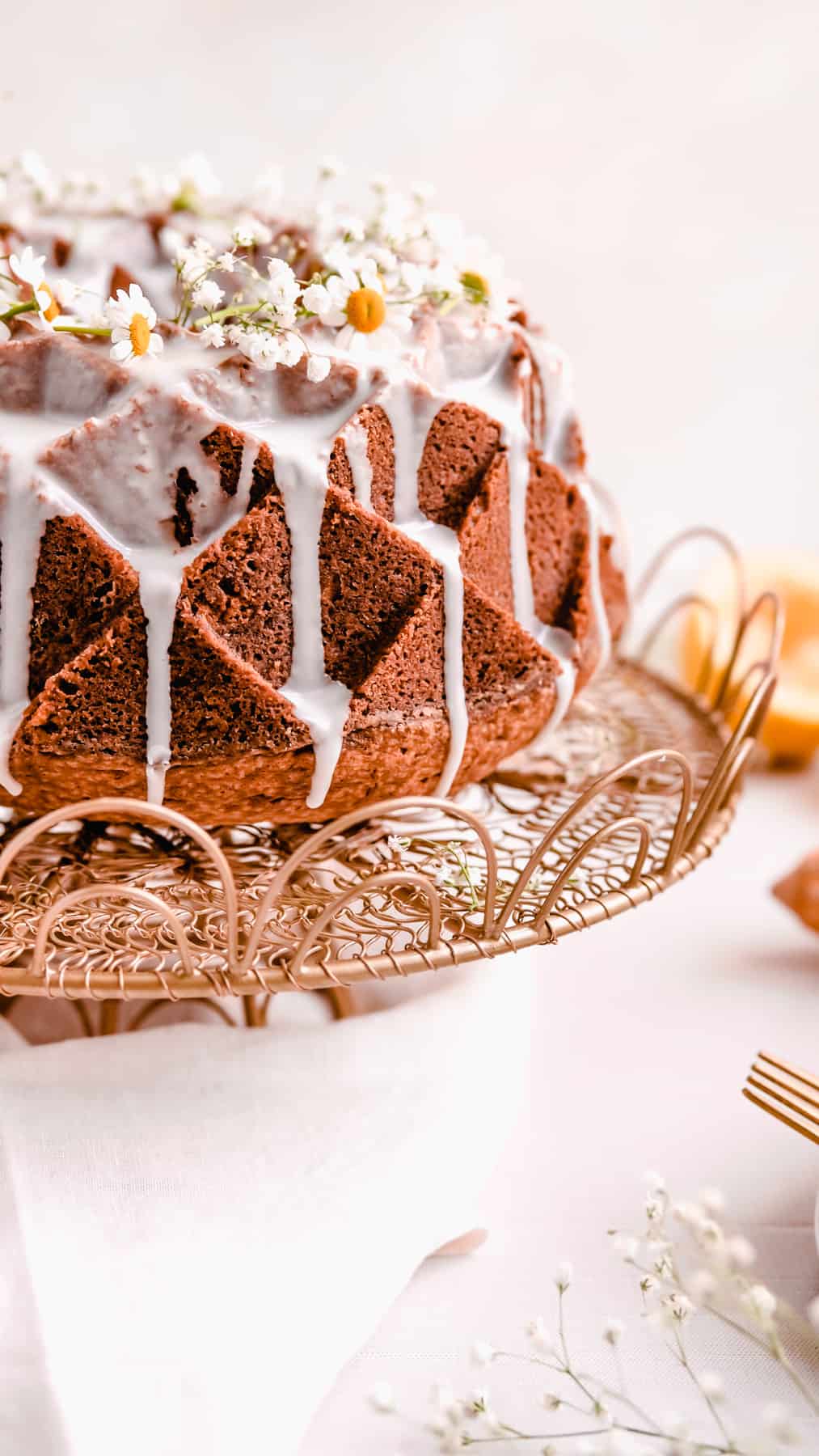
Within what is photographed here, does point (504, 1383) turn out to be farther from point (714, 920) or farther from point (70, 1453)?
point (714, 920)

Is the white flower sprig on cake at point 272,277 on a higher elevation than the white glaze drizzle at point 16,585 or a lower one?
higher

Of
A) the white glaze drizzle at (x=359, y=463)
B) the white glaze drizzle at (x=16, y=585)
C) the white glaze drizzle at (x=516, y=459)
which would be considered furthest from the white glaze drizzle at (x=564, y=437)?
the white glaze drizzle at (x=16, y=585)

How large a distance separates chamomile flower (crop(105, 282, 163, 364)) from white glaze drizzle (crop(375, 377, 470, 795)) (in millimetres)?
208

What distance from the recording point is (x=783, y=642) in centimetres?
221

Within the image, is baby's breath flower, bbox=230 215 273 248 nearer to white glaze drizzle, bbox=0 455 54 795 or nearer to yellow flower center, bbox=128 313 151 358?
yellow flower center, bbox=128 313 151 358

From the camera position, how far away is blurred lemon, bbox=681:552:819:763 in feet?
6.97

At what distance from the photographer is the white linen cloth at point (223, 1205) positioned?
100 cm

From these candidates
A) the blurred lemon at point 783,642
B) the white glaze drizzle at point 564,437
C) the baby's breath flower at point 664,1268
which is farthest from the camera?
the blurred lemon at point 783,642

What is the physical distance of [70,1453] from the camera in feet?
3.18

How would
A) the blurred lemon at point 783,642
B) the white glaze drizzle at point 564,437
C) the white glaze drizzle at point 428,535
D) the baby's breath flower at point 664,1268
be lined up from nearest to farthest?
1. the baby's breath flower at point 664,1268
2. the white glaze drizzle at point 428,535
3. the white glaze drizzle at point 564,437
4. the blurred lemon at point 783,642

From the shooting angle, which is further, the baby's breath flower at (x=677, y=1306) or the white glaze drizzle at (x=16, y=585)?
the white glaze drizzle at (x=16, y=585)

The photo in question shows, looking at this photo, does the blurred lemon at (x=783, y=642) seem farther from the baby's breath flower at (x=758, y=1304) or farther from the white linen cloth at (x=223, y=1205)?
the baby's breath flower at (x=758, y=1304)

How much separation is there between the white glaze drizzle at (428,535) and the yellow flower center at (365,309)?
5cm

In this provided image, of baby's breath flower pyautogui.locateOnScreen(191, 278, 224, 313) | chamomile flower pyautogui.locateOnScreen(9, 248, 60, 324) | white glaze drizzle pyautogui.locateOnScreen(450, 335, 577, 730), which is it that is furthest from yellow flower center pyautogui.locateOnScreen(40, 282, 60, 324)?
white glaze drizzle pyautogui.locateOnScreen(450, 335, 577, 730)
